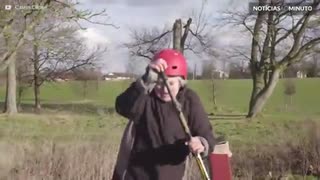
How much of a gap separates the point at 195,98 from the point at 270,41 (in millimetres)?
23188

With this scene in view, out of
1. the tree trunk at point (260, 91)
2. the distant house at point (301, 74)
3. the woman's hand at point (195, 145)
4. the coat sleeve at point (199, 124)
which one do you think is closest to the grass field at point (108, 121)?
the distant house at point (301, 74)

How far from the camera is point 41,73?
3816cm

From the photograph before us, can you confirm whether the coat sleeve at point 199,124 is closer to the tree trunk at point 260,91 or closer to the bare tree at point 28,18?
the bare tree at point 28,18

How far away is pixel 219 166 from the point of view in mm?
4414

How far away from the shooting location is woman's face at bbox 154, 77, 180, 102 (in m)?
3.17

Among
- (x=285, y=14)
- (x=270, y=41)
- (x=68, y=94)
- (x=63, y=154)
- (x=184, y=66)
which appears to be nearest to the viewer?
(x=184, y=66)

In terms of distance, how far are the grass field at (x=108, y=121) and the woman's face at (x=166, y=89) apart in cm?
171

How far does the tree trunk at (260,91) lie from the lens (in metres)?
26.8

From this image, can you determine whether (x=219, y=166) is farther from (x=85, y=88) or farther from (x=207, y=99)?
(x=85, y=88)

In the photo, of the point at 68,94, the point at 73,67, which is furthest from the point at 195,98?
the point at 68,94

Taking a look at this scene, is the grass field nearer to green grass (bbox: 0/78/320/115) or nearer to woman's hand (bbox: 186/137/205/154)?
green grass (bbox: 0/78/320/115)

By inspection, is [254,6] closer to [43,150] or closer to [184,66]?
[43,150]

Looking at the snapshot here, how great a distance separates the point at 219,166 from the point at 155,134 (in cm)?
129

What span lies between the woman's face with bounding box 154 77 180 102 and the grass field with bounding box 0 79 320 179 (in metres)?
1.71
